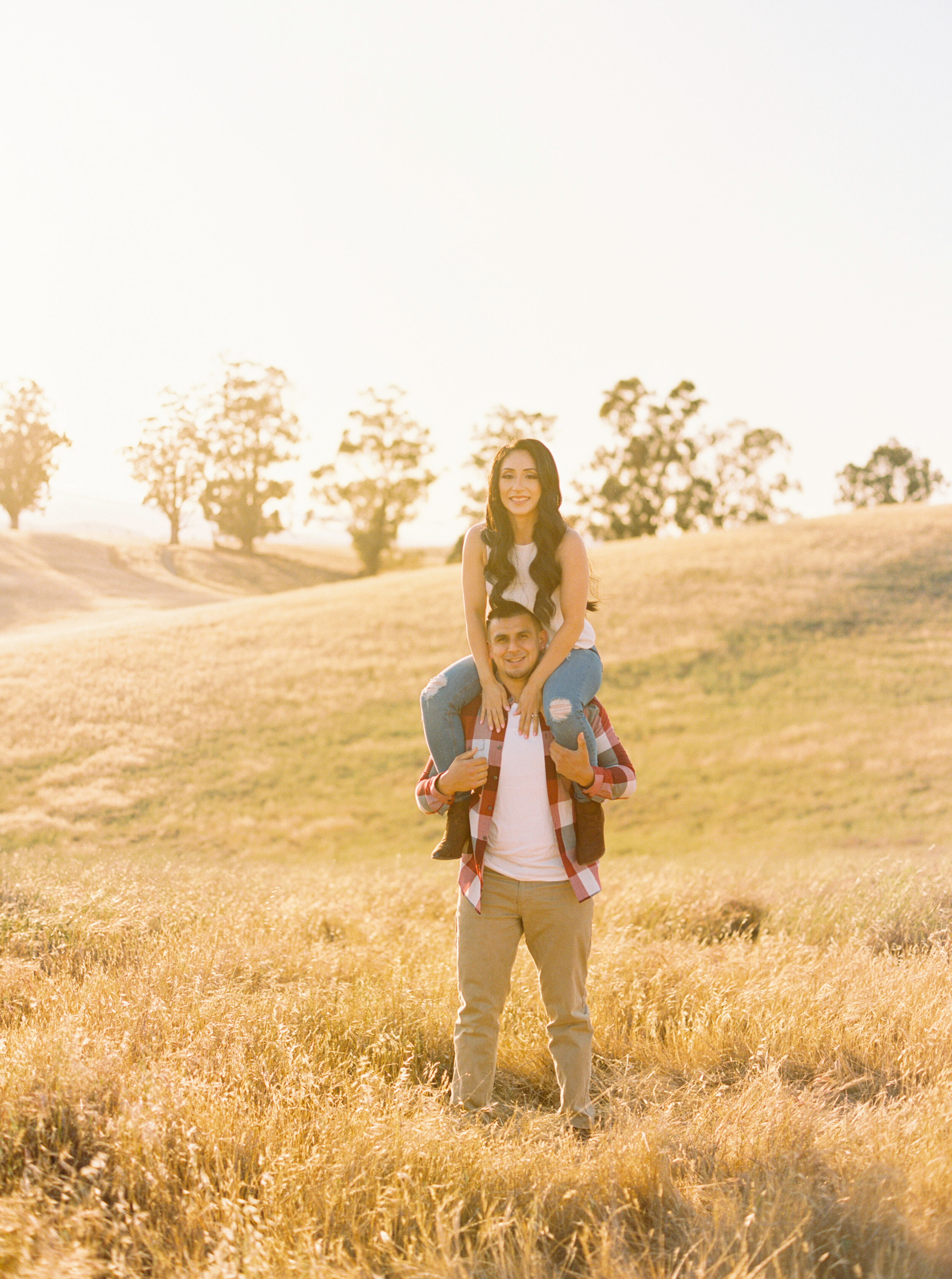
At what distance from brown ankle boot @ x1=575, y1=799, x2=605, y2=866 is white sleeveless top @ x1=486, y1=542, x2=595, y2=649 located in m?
0.69

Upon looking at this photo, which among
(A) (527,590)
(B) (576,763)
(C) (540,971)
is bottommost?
(C) (540,971)

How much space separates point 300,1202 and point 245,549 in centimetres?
6568

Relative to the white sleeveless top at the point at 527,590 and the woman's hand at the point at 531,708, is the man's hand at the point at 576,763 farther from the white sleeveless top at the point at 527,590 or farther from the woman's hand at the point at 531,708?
the white sleeveless top at the point at 527,590

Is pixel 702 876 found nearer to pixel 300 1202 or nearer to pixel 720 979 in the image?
pixel 720 979

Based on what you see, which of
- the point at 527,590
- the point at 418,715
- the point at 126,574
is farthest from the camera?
the point at 126,574

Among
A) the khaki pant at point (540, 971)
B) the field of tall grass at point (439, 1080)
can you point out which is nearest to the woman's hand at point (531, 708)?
the khaki pant at point (540, 971)

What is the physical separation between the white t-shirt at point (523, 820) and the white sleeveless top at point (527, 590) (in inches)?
20.2

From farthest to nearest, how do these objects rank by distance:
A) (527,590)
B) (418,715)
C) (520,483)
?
(418,715) → (527,590) → (520,483)

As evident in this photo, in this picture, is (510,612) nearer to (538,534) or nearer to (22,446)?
(538,534)

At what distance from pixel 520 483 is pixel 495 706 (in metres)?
0.91

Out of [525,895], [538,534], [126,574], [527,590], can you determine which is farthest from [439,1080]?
[126,574]

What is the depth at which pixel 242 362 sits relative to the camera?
62.8 metres

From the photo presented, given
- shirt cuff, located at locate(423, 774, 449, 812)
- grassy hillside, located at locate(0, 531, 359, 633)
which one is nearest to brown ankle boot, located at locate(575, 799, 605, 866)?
shirt cuff, located at locate(423, 774, 449, 812)

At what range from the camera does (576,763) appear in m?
3.58
